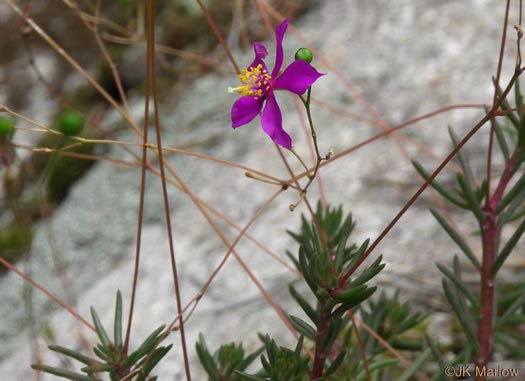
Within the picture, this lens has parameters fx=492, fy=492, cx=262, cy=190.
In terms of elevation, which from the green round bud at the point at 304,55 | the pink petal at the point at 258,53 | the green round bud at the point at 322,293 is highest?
the pink petal at the point at 258,53

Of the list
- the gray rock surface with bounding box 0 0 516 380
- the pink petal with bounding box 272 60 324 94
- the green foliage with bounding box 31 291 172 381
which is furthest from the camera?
the gray rock surface with bounding box 0 0 516 380

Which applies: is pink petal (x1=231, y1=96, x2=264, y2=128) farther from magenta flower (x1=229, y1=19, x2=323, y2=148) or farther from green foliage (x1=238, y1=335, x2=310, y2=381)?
green foliage (x1=238, y1=335, x2=310, y2=381)

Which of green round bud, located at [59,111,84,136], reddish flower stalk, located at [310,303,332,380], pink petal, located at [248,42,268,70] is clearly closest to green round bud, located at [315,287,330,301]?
reddish flower stalk, located at [310,303,332,380]

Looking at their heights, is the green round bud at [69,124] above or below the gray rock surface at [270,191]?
below

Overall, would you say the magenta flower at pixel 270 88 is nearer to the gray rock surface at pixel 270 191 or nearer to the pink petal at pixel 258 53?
the pink petal at pixel 258 53

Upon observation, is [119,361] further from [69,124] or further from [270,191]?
[270,191]

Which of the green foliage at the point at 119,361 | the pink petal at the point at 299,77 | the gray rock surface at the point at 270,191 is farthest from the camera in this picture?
the gray rock surface at the point at 270,191

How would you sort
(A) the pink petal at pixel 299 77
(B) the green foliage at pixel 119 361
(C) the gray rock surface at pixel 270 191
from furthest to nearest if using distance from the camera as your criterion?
1. (C) the gray rock surface at pixel 270 191
2. (B) the green foliage at pixel 119 361
3. (A) the pink petal at pixel 299 77

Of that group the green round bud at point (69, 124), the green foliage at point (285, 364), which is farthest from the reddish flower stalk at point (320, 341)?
the green round bud at point (69, 124)

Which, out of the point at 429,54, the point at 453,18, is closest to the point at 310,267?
the point at 429,54
